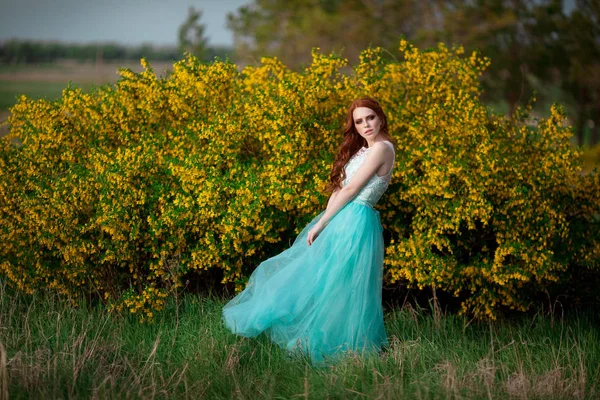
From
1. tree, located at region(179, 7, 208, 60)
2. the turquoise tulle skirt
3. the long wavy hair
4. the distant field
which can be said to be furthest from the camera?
tree, located at region(179, 7, 208, 60)

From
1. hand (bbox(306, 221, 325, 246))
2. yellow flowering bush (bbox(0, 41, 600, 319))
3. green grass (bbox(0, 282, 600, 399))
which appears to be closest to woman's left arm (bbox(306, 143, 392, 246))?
hand (bbox(306, 221, 325, 246))

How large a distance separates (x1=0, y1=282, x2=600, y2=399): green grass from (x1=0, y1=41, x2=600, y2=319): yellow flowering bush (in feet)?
0.99

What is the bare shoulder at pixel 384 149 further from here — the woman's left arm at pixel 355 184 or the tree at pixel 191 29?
the tree at pixel 191 29

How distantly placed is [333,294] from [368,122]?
1235 millimetres

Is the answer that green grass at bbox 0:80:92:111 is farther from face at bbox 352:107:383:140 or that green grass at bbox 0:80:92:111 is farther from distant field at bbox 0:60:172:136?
face at bbox 352:107:383:140

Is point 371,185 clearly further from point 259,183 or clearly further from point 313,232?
point 259,183

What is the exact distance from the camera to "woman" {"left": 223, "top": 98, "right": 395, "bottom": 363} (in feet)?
15.0


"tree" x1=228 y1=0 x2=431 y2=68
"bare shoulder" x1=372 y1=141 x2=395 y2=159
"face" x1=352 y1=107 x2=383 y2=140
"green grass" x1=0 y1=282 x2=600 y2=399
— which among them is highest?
"tree" x1=228 y1=0 x2=431 y2=68

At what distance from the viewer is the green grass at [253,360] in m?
4.04

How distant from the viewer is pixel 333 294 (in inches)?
180

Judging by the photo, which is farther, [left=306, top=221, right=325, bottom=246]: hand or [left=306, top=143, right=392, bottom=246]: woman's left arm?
[left=306, top=221, right=325, bottom=246]: hand

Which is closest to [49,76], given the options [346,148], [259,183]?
[259,183]

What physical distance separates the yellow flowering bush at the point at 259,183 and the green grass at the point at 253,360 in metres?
0.30

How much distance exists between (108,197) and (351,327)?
7.60 feet
